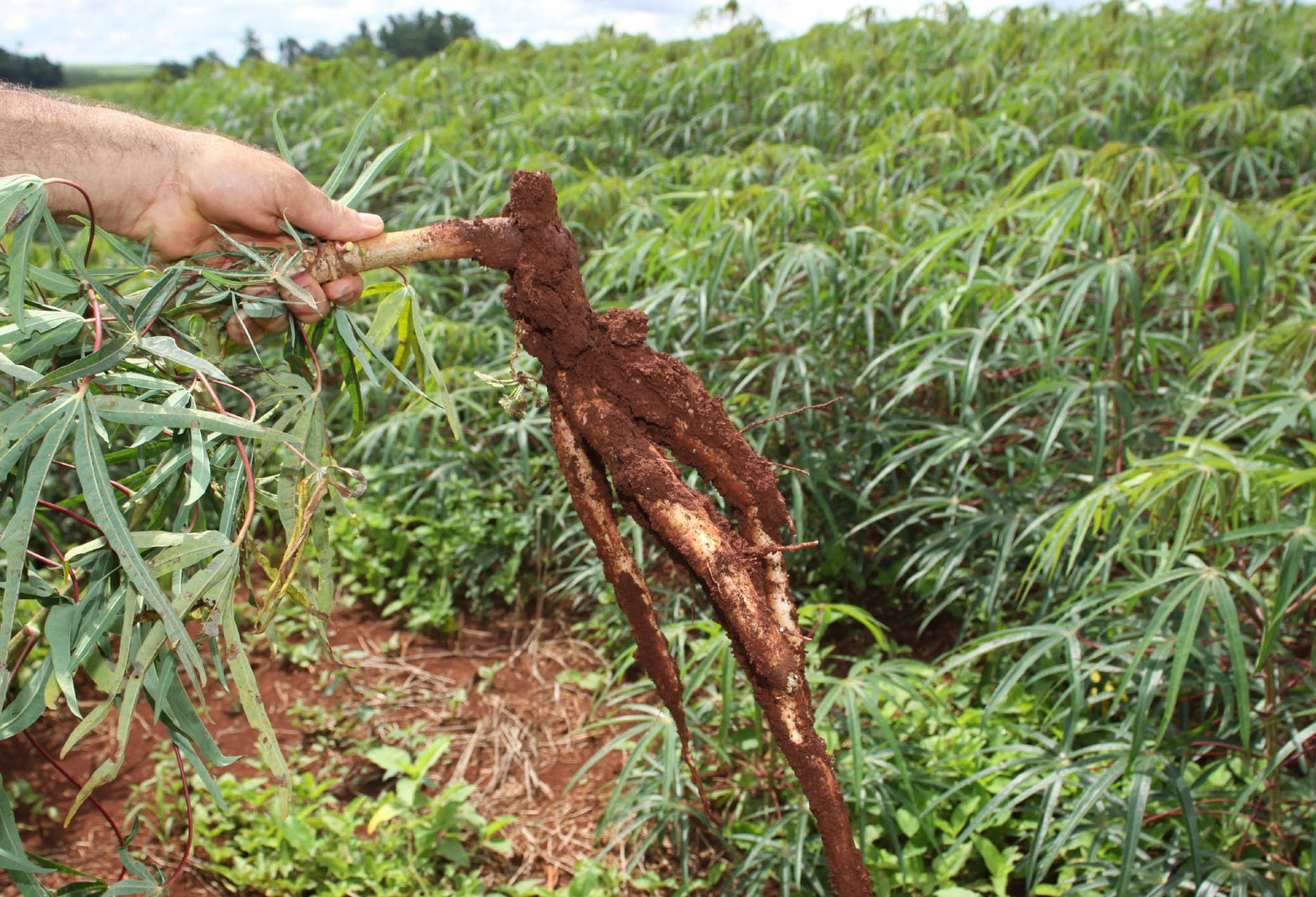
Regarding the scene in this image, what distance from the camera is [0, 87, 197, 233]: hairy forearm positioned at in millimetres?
1090

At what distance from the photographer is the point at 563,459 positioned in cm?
123

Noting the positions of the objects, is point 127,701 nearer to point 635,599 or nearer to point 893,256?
point 635,599

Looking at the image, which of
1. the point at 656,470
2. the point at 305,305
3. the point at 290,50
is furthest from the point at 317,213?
the point at 290,50

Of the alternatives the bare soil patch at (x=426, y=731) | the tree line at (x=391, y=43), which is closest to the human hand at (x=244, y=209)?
the bare soil patch at (x=426, y=731)

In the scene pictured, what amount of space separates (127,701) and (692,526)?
2.06ft

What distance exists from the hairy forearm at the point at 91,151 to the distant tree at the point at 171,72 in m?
8.95

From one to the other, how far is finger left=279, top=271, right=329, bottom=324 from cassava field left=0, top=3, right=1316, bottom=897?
0.18ft

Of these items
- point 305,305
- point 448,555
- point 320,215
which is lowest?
point 448,555

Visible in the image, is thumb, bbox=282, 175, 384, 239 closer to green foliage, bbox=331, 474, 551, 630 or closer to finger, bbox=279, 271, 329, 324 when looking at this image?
finger, bbox=279, 271, 329, 324

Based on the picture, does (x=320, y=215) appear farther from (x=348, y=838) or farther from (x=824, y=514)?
(x=824, y=514)

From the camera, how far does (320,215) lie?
3.80 feet

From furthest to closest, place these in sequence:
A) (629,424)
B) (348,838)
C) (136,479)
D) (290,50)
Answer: (290,50)
(348,838)
(629,424)
(136,479)

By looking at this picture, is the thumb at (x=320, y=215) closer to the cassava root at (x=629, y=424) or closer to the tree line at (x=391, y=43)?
the cassava root at (x=629, y=424)

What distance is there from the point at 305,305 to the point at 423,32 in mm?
11759
